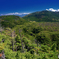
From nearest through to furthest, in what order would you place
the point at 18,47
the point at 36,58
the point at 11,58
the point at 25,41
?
the point at 11,58, the point at 36,58, the point at 25,41, the point at 18,47

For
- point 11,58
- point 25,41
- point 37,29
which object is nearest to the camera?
point 11,58

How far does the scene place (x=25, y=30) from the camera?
91375mm

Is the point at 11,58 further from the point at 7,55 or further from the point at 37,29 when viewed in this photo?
the point at 37,29

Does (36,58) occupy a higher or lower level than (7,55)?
lower

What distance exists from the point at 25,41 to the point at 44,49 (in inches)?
539

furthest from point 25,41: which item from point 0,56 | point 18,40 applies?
point 0,56

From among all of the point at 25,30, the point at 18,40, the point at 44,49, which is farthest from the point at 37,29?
the point at 44,49

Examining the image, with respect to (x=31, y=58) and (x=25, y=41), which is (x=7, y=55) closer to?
(x=31, y=58)

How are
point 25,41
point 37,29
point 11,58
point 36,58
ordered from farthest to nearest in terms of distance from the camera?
1. point 37,29
2. point 25,41
3. point 36,58
4. point 11,58

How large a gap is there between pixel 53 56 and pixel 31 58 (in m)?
5.41

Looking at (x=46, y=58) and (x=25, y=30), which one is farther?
(x=25, y=30)

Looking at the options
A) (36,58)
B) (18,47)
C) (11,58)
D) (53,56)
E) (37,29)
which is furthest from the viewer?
(37,29)

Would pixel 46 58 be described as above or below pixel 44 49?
below

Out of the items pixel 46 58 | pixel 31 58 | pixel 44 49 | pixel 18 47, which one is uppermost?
pixel 44 49
